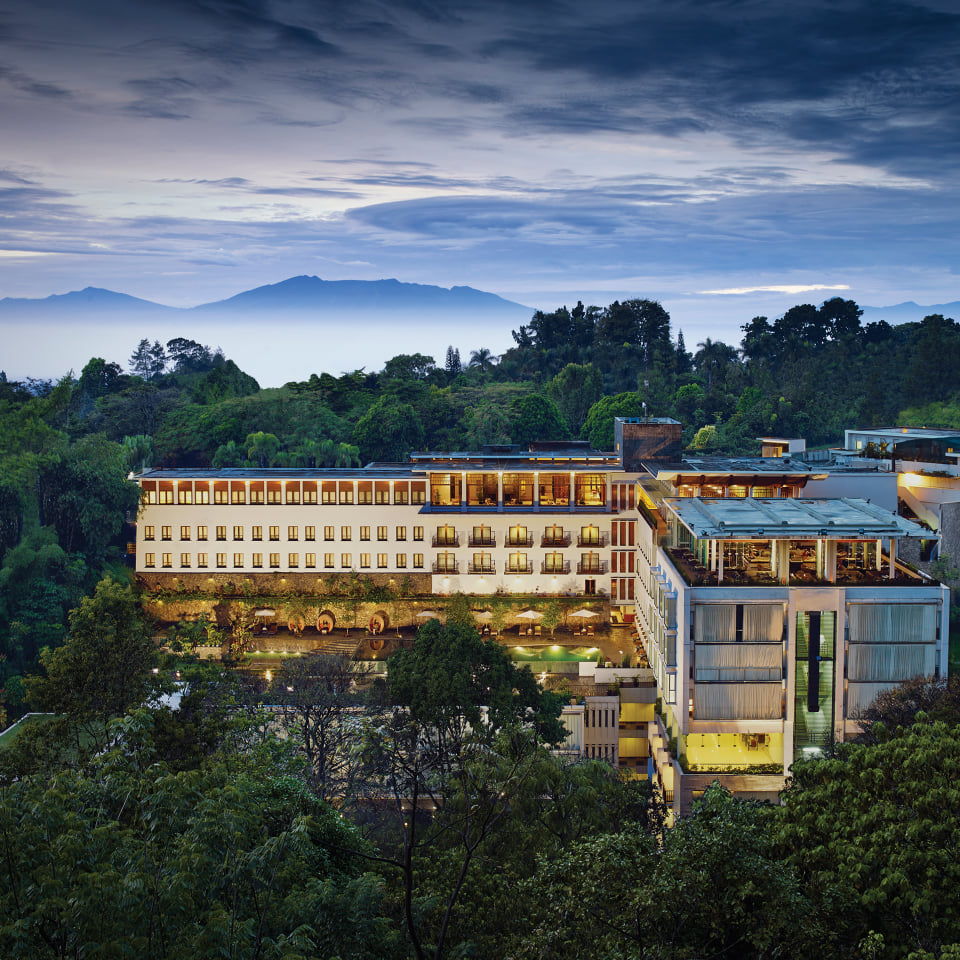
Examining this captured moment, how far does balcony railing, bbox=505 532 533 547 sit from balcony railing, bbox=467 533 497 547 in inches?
29.9

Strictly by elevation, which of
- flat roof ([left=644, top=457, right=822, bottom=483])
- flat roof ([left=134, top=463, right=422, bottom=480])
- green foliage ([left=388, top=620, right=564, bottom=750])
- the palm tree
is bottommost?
green foliage ([left=388, top=620, right=564, bottom=750])

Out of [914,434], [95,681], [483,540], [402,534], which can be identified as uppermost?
[914,434]

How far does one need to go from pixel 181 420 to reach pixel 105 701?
6926 cm

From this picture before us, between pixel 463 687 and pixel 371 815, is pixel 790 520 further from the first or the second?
pixel 371 815

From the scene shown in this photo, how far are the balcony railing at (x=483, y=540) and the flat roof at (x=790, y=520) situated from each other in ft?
49.7

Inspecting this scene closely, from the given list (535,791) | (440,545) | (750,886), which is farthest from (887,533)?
(440,545)

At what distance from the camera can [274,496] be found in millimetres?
53844

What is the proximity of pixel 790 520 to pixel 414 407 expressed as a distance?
67.4 meters

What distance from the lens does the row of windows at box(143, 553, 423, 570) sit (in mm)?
53625

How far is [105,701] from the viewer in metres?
30.5

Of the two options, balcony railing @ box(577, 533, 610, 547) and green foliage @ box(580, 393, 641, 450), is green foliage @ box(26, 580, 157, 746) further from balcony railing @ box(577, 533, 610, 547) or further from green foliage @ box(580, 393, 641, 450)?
green foliage @ box(580, 393, 641, 450)

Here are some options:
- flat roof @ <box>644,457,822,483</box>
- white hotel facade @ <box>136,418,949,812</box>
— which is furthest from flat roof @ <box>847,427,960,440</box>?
white hotel facade @ <box>136,418,949,812</box>

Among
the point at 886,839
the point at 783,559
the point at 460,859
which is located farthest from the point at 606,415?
the point at 886,839

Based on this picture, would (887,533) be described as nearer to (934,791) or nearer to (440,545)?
(934,791)
